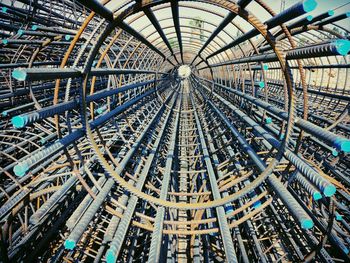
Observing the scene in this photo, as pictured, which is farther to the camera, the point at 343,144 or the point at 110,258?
the point at 110,258

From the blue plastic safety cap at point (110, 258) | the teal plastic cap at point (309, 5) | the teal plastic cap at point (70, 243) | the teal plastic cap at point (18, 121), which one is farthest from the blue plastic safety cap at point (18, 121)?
the teal plastic cap at point (309, 5)

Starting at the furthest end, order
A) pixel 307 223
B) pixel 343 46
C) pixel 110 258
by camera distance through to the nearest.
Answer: pixel 110 258
pixel 307 223
pixel 343 46

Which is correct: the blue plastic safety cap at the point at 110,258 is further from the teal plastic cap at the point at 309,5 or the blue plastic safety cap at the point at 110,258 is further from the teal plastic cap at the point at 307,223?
the teal plastic cap at the point at 309,5

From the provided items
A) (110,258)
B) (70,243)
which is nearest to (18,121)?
(70,243)

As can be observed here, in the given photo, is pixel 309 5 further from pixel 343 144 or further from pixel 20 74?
pixel 20 74

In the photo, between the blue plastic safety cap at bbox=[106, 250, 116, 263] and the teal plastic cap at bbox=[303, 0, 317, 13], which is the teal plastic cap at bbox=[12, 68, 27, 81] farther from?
the teal plastic cap at bbox=[303, 0, 317, 13]

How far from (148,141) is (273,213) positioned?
8.54ft

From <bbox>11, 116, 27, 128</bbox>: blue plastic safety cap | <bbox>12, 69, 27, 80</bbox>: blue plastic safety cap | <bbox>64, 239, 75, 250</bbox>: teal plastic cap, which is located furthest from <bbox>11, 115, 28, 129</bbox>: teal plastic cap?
<bbox>64, 239, 75, 250</bbox>: teal plastic cap

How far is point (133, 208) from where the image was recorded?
1989mm

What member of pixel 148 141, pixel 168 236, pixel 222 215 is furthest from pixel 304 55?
pixel 148 141

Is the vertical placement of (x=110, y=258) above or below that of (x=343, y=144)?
below

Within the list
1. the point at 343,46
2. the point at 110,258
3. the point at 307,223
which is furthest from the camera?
the point at 110,258

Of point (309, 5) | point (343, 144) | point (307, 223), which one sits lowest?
point (307, 223)

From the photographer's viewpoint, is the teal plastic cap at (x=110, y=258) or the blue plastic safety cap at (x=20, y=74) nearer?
the blue plastic safety cap at (x=20, y=74)
